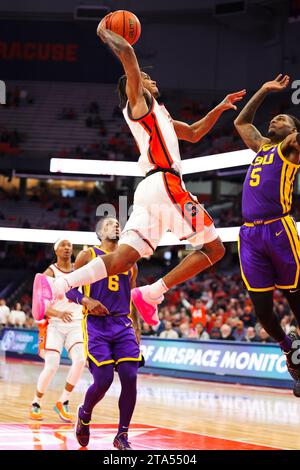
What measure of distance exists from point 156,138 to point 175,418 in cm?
508

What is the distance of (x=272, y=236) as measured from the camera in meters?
5.45

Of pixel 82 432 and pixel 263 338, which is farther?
pixel 263 338

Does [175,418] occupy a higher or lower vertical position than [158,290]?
lower

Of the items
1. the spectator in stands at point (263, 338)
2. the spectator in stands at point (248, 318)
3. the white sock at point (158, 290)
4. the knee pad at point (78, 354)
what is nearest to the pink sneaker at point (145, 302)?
the white sock at point (158, 290)

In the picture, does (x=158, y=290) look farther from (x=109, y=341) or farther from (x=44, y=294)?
(x=109, y=341)

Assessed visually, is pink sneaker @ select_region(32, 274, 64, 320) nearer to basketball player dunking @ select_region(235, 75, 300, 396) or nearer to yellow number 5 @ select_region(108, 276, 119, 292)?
yellow number 5 @ select_region(108, 276, 119, 292)

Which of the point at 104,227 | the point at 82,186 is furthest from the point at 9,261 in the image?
the point at 104,227

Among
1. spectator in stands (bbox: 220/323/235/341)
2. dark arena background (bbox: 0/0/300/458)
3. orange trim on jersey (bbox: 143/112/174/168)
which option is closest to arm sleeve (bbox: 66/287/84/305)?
orange trim on jersey (bbox: 143/112/174/168)

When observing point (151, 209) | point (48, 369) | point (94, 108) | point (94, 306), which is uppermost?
point (94, 108)

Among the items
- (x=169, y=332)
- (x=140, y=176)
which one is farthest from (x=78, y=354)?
(x=169, y=332)

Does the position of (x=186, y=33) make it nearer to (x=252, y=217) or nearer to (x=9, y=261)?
(x=9, y=261)

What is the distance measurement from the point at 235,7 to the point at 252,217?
2280 centimetres

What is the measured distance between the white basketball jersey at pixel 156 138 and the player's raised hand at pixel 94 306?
1552 mm

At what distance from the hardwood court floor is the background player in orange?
0.23 m
